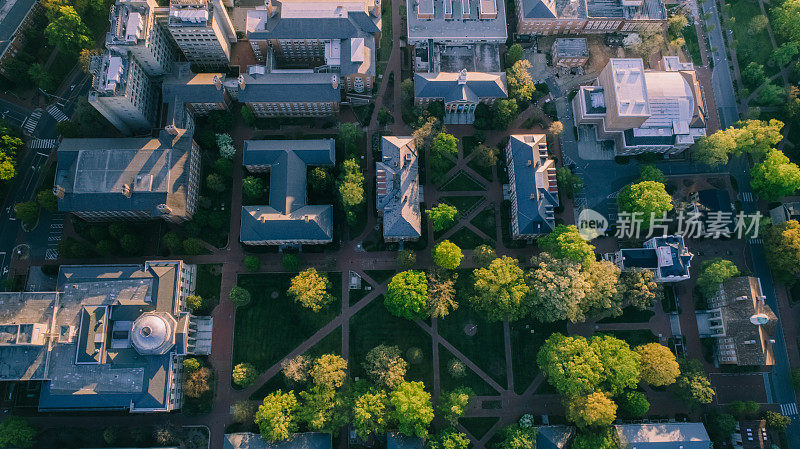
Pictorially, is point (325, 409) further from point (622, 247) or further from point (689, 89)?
point (689, 89)

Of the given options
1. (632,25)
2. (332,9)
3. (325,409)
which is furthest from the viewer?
(632,25)

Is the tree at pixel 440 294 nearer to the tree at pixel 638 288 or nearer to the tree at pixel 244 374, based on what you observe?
the tree at pixel 638 288

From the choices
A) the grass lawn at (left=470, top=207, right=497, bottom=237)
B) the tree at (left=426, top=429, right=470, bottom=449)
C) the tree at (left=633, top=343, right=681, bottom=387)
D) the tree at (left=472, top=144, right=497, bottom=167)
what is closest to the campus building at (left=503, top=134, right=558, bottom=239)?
the tree at (left=472, top=144, right=497, bottom=167)

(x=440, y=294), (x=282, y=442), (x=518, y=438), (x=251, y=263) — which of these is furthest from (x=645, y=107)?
(x=282, y=442)

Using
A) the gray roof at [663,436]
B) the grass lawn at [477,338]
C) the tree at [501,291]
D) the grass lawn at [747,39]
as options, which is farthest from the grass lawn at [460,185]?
the grass lawn at [747,39]

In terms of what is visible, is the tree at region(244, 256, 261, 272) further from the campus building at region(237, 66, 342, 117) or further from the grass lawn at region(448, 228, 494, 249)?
the grass lawn at region(448, 228, 494, 249)

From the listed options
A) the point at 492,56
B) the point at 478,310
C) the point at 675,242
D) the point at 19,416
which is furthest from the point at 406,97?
the point at 19,416
